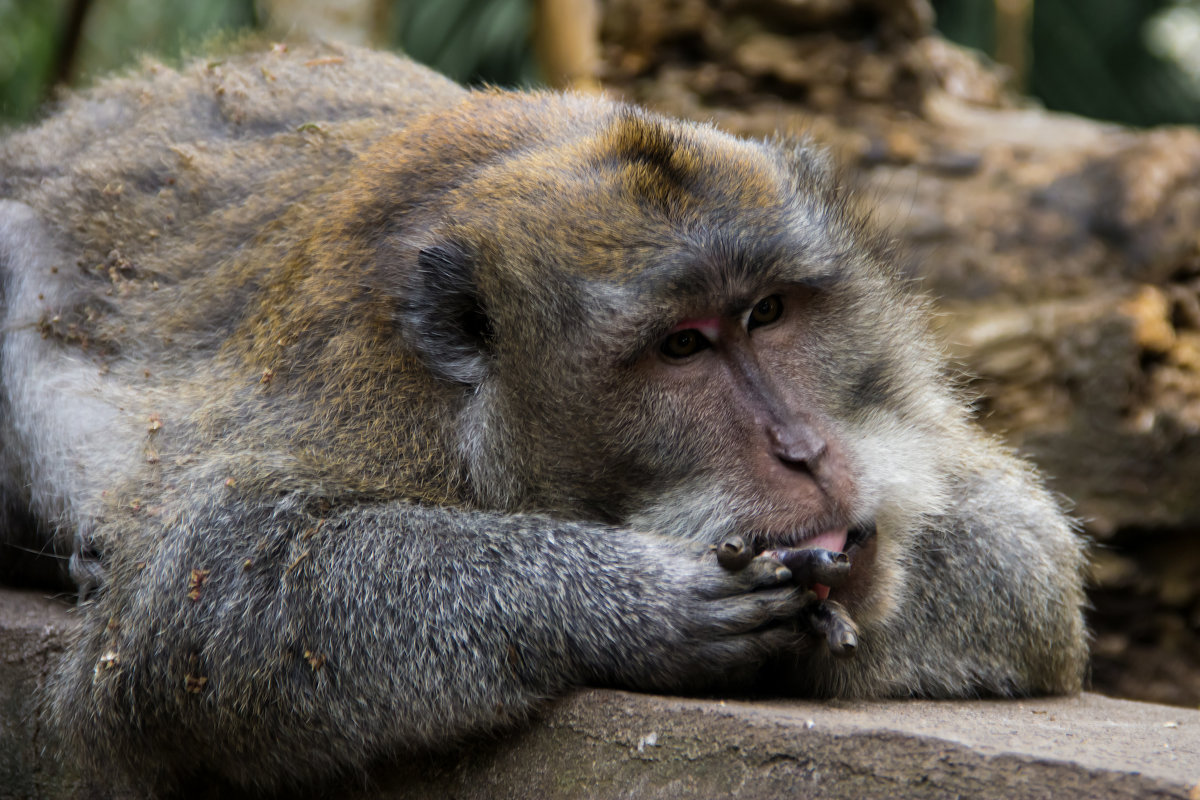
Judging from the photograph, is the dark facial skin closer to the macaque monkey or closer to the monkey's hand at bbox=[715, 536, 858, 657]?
the macaque monkey

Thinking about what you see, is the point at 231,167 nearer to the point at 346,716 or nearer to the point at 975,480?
the point at 346,716

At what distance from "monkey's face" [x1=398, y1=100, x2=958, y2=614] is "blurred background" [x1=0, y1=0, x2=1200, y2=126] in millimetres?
3585

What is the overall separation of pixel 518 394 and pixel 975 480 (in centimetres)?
176

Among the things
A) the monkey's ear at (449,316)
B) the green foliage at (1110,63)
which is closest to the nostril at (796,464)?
the monkey's ear at (449,316)

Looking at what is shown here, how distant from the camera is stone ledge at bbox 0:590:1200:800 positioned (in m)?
2.69

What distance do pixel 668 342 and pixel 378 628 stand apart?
3.90ft

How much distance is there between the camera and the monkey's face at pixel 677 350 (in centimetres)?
347

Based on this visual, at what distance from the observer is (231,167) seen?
499 cm

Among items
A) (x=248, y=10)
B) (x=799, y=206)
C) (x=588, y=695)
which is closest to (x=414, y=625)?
(x=588, y=695)

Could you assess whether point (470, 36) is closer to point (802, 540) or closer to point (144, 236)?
point (144, 236)

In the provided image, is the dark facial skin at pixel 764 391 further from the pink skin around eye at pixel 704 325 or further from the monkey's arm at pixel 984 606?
the monkey's arm at pixel 984 606

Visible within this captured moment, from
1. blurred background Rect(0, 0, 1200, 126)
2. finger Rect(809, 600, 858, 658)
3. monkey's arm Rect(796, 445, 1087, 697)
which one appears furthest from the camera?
blurred background Rect(0, 0, 1200, 126)

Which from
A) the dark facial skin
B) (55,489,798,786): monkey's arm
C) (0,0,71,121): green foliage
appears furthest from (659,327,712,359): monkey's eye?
(0,0,71,121): green foliage

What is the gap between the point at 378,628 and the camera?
350 centimetres
